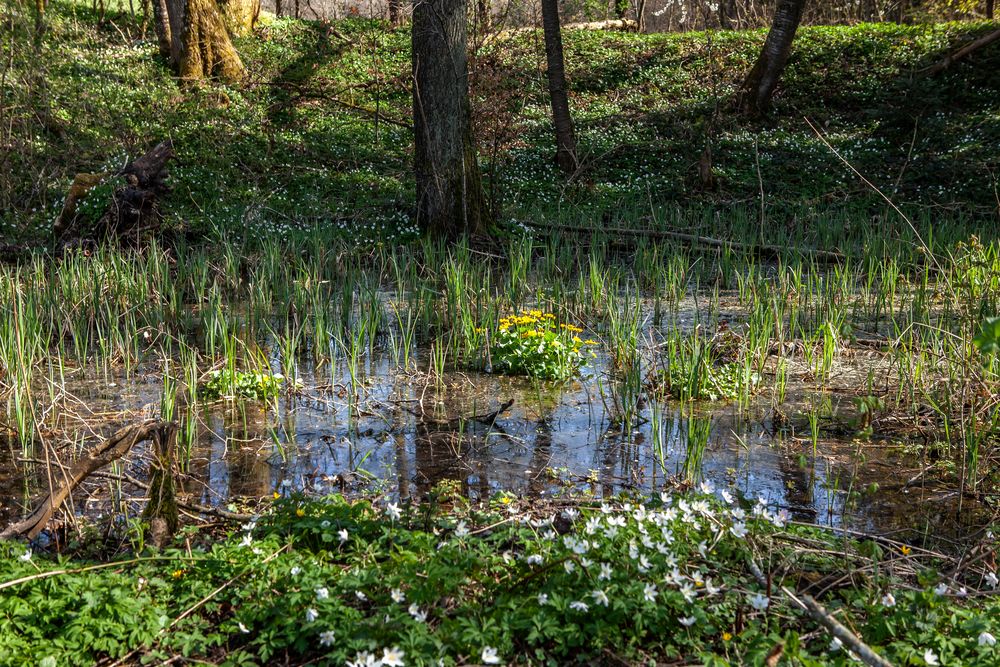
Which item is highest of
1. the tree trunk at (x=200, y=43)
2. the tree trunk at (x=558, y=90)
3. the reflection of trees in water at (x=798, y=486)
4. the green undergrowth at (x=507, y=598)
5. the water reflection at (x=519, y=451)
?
the tree trunk at (x=200, y=43)

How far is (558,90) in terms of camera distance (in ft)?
42.8

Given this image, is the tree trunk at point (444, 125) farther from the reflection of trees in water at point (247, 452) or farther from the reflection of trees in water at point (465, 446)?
the reflection of trees in water at point (247, 452)

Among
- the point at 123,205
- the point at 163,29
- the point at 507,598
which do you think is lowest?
the point at 507,598

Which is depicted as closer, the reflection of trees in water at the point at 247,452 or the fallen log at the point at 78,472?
the fallen log at the point at 78,472

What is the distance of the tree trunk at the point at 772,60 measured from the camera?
47.0 feet

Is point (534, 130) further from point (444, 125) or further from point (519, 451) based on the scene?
point (519, 451)

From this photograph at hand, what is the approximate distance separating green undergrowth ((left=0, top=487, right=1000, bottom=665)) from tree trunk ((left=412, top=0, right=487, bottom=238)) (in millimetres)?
5845

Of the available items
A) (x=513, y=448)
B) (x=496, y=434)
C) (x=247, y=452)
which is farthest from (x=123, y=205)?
(x=513, y=448)

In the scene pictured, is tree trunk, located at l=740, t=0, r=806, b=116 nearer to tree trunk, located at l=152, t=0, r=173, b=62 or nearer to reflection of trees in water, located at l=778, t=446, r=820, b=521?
tree trunk, located at l=152, t=0, r=173, b=62

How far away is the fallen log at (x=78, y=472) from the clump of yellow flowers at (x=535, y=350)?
8.02ft

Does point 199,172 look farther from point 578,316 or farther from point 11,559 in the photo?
point 11,559

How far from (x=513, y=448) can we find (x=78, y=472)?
1968 mm

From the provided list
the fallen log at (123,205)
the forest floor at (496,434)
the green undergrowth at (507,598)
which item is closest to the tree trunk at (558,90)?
the forest floor at (496,434)

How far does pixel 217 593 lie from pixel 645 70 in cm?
1668
